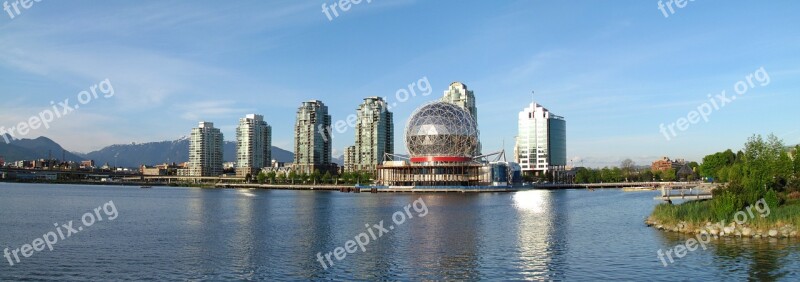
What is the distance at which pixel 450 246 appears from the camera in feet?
153

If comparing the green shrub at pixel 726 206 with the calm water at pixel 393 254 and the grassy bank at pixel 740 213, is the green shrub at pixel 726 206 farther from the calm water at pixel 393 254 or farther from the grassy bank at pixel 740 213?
the calm water at pixel 393 254

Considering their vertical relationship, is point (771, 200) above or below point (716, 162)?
below

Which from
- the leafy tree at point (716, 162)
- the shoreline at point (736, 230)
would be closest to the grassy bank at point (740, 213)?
the shoreline at point (736, 230)

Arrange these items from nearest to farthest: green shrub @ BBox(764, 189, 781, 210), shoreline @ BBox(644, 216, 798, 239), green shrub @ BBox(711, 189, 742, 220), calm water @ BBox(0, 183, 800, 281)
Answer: calm water @ BBox(0, 183, 800, 281), shoreline @ BBox(644, 216, 798, 239), green shrub @ BBox(711, 189, 742, 220), green shrub @ BBox(764, 189, 781, 210)

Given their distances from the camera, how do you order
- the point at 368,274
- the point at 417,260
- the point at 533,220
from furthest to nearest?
the point at 533,220
the point at 417,260
the point at 368,274

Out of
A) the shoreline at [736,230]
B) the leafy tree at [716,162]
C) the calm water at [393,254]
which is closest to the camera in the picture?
the calm water at [393,254]

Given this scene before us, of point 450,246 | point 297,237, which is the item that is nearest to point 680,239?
point 450,246

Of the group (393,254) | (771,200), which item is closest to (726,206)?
(771,200)

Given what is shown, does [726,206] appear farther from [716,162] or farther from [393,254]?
[716,162]

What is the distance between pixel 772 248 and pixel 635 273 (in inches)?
541

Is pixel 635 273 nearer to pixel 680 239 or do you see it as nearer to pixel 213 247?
pixel 680 239

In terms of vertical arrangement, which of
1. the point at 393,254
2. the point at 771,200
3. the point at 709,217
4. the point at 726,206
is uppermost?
the point at 771,200

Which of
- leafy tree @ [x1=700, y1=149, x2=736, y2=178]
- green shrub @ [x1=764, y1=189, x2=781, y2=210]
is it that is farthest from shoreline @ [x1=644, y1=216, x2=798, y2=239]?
leafy tree @ [x1=700, y1=149, x2=736, y2=178]

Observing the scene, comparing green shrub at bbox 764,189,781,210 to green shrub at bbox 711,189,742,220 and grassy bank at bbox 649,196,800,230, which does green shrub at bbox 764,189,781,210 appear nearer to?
grassy bank at bbox 649,196,800,230
